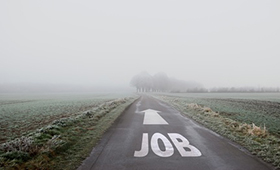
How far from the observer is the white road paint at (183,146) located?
5.84m

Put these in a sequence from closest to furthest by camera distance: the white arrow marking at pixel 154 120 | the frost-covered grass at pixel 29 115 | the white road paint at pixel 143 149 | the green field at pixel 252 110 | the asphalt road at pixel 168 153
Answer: the asphalt road at pixel 168 153 → the white road paint at pixel 143 149 → the frost-covered grass at pixel 29 115 → the white arrow marking at pixel 154 120 → the green field at pixel 252 110

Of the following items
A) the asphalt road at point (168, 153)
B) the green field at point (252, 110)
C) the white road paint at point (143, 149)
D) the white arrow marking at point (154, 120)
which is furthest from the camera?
the green field at point (252, 110)

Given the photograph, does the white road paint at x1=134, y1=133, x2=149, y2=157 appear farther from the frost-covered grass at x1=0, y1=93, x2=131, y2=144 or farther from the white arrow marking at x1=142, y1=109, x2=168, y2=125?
the frost-covered grass at x1=0, y1=93, x2=131, y2=144

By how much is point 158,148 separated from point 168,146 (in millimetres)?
442

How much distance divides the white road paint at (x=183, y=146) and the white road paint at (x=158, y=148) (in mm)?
289

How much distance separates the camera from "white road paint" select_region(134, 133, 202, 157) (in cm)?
584

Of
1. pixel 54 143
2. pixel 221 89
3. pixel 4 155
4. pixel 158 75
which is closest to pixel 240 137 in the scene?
pixel 54 143

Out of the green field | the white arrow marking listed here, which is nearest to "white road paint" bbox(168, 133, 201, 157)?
the white arrow marking

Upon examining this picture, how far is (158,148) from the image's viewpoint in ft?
21.1

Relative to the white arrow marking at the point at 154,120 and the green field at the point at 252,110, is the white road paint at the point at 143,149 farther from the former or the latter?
the green field at the point at 252,110

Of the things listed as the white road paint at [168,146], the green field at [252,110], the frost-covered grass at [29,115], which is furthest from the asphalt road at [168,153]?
the green field at [252,110]

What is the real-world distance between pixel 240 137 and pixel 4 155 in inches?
356

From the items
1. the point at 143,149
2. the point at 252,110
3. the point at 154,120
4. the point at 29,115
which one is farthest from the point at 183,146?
the point at 252,110

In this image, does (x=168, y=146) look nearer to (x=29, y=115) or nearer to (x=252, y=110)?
(x=29, y=115)
